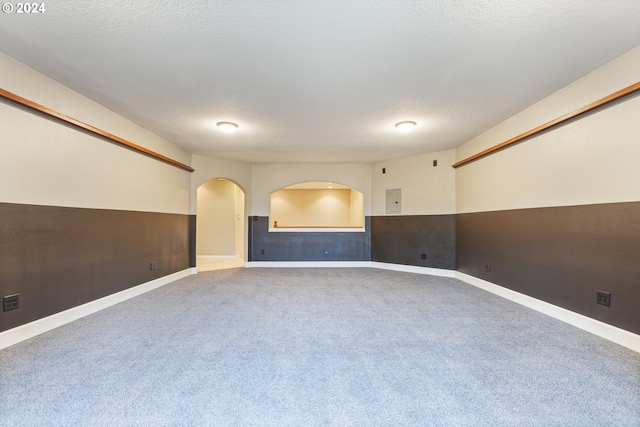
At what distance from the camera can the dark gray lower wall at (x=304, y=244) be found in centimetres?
691

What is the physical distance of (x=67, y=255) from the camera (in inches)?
120

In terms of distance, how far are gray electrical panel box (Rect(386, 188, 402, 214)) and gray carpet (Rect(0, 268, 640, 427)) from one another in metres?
3.14

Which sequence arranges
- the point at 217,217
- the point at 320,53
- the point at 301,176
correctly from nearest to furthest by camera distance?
the point at 320,53 → the point at 301,176 → the point at 217,217

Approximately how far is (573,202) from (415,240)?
10.6 ft

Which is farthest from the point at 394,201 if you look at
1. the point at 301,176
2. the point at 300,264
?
the point at 300,264

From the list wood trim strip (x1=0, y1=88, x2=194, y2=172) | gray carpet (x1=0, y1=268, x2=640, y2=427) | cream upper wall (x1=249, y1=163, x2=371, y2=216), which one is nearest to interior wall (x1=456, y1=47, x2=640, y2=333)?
gray carpet (x1=0, y1=268, x2=640, y2=427)

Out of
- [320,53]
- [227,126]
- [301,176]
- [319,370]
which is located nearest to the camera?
[319,370]

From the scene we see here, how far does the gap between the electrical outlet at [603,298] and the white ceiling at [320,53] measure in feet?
6.89

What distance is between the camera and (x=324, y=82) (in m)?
2.90

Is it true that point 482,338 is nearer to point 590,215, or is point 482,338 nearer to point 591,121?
point 590,215

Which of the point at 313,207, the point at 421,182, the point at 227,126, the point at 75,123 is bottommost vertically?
the point at 313,207

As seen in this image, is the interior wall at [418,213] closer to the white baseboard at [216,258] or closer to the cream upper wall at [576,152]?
the cream upper wall at [576,152]

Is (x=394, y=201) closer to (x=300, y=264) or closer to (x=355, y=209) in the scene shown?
(x=300, y=264)

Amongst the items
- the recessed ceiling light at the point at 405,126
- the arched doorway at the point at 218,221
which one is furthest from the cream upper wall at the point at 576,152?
the arched doorway at the point at 218,221
